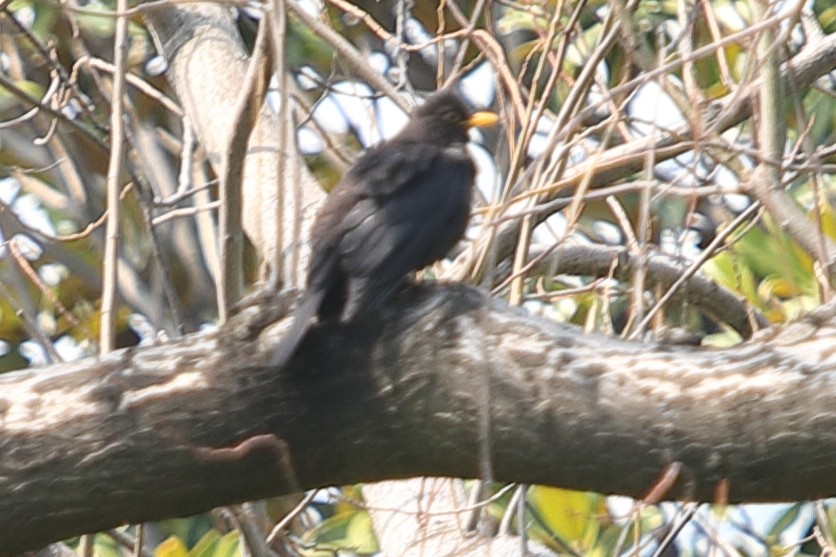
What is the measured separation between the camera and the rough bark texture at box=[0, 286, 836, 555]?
248cm

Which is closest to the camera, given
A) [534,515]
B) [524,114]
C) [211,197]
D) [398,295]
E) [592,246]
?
[398,295]

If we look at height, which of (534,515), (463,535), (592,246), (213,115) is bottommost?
(534,515)

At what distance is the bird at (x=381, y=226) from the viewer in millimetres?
3002

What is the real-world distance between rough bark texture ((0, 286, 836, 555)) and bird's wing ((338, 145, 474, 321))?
29 cm

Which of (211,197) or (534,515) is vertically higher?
(211,197)

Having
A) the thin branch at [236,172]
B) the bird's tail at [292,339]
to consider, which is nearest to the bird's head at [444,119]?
the thin branch at [236,172]

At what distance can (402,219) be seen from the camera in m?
3.70

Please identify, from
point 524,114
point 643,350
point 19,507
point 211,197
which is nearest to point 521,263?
point 524,114

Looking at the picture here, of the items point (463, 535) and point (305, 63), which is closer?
point (463, 535)

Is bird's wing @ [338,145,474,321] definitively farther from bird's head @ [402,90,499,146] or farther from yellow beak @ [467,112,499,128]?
yellow beak @ [467,112,499,128]

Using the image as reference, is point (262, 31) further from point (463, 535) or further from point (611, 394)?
point (463, 535)

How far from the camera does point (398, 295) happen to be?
10.1 feet

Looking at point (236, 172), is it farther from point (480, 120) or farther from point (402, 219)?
point (480, 120)

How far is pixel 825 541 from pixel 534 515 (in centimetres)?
109
